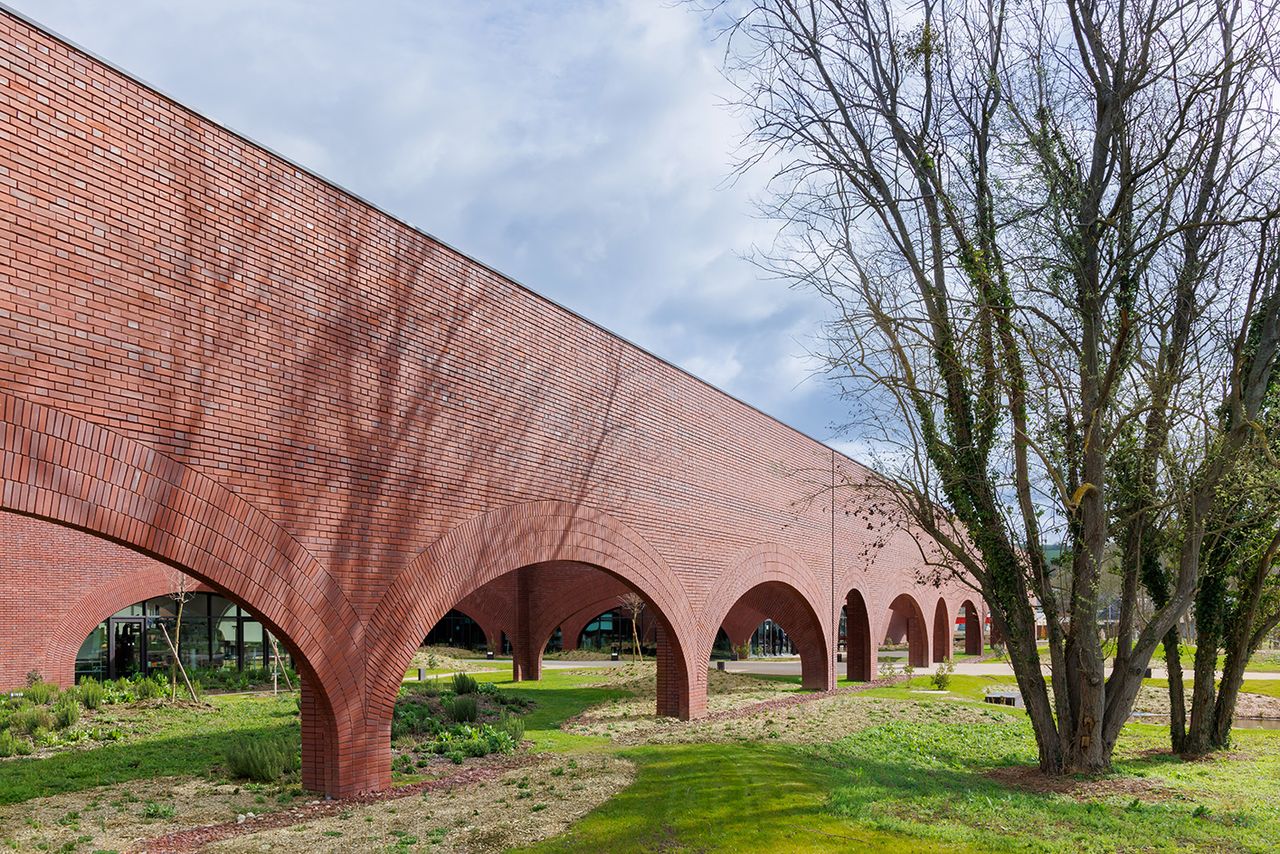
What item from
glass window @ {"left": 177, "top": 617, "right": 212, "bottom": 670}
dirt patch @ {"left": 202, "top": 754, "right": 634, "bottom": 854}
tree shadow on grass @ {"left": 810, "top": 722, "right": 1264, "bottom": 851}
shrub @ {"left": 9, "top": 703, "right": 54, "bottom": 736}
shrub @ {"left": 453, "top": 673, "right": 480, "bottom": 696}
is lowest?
tree shadow on grass @ {"left": 810, "top": 722, "right": 1264, "bottom": 851}

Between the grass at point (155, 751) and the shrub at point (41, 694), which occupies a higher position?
the shrub at point (41, 694)

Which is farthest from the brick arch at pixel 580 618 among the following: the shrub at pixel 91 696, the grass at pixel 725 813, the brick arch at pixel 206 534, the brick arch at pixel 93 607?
the brick arch at pixel 206 534

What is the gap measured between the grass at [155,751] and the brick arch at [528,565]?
3.35 m

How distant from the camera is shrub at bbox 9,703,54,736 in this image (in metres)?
14.1

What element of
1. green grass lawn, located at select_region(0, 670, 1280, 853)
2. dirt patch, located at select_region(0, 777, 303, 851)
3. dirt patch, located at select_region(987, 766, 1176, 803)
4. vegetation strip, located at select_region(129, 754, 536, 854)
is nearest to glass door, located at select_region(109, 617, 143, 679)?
green grass lawn, located at select_region(0, 670, 1280, 853)

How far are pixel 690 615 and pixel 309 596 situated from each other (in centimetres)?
925

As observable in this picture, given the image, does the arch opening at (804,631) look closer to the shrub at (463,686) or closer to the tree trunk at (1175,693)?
the shrub at (463,686)

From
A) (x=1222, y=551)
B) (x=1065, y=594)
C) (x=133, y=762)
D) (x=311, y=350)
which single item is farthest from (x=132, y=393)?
(x=1222, y=551)

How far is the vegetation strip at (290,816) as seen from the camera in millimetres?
7918

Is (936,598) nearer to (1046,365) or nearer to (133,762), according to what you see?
(1046,365)

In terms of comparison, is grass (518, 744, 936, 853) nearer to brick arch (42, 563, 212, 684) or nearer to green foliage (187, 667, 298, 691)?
green foliage (187, 667, 298, 691)

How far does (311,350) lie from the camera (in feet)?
30.4

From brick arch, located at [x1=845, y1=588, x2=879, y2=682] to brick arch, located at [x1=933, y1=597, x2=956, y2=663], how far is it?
12.1m

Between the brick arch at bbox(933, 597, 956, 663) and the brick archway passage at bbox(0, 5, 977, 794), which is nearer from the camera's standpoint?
the brick archway passage at bbox(0, 5, 977, 794)
